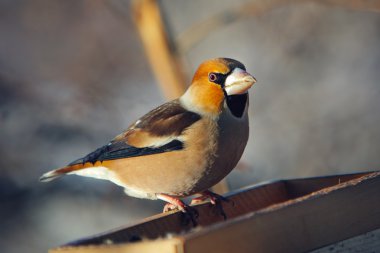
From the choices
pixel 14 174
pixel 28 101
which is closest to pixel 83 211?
pixel 14 174

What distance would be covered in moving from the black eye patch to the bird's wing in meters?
0.22

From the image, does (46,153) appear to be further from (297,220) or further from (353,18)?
(297,220)

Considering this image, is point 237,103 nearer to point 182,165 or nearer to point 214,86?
point 214,86

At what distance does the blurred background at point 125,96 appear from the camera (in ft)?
24.0

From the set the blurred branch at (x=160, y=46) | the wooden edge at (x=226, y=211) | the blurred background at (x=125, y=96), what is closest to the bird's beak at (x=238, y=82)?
the wooden edge at (x=226, y=211)

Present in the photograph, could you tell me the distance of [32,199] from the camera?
24.3ft

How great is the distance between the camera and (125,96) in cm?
820

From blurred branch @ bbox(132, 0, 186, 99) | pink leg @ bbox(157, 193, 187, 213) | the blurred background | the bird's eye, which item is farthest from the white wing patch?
the blurred background

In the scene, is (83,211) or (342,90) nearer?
(83,211)

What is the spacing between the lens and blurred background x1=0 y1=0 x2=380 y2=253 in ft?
24.0

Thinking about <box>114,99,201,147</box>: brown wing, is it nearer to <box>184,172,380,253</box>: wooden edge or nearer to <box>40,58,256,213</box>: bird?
<box>40,58,256,213</box>: bird

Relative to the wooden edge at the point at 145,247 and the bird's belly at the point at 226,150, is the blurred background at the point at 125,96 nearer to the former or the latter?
the bird's belly at the point at 226,150

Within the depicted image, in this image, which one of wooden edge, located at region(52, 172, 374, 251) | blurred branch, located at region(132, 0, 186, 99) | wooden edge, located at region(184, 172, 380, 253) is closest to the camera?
wooden edge, located at region(184, 172, 380, 253)

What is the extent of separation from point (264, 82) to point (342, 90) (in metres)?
0.94
